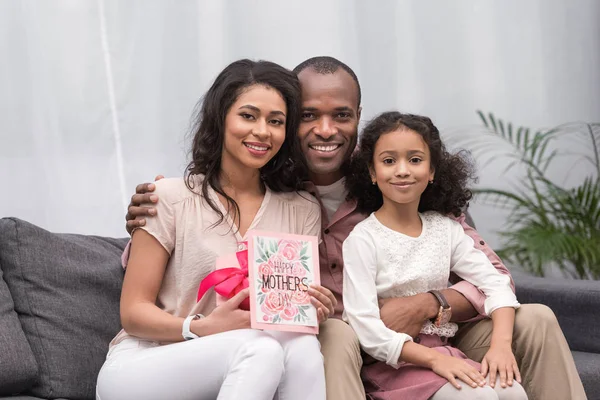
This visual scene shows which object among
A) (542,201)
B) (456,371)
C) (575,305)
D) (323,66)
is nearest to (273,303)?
(456,371)

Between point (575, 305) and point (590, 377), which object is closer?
point (590, 377)

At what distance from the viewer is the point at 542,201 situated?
3820 millimetres

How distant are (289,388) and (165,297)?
0.42m

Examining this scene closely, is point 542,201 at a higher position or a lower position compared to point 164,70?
lower

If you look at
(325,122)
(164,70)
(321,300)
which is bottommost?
(321,300)

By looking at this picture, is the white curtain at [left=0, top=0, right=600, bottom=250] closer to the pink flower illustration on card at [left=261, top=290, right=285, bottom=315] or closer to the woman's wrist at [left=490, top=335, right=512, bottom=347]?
the pink flower illustration on card at [left=261, top=290, right=285, bottom=315]

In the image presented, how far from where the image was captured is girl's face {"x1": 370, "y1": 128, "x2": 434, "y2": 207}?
6.88ft

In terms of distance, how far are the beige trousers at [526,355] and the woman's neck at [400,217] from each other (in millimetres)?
283

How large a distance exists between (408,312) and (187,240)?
0.53 metres

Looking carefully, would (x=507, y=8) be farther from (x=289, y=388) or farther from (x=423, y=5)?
→ (x=289, y=388)

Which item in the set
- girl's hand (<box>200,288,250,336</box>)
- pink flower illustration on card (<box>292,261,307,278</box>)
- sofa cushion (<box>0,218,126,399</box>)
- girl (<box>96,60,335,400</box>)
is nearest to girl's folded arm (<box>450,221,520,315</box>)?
girl (<box>96,60,335,400</box>)

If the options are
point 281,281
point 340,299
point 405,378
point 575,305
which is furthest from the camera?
point 575,305

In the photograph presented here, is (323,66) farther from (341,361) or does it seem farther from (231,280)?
(341,361)

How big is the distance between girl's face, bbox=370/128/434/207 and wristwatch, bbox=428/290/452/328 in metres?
0.24
